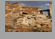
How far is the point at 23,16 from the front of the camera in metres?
2.83

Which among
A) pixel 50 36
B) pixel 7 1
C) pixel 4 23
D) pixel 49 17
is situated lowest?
pixel 50 36

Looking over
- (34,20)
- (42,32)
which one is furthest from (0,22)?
(42,32)

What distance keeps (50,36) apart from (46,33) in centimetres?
20

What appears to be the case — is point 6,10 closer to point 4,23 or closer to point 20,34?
point 4,23

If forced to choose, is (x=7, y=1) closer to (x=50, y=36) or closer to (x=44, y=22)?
(x=44, y=22)

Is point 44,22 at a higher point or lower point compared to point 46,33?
higher

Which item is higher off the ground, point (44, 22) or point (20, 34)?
point (44, 22)

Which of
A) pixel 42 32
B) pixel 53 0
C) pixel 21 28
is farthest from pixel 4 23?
pixel 53 0

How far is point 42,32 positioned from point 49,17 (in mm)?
663

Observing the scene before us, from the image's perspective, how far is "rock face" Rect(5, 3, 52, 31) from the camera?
2795 millimetres

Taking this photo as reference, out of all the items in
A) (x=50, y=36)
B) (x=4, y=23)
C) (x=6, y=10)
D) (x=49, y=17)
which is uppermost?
(x=6, y=10)

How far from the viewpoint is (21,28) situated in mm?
2805

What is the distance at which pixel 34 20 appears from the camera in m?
2.80

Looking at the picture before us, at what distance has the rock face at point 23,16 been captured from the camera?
2795 millimetres
